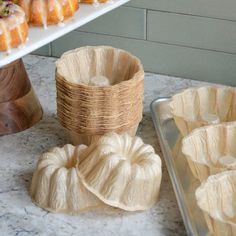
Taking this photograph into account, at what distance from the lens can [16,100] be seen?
1008 mm

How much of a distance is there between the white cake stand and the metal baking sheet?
19 cm

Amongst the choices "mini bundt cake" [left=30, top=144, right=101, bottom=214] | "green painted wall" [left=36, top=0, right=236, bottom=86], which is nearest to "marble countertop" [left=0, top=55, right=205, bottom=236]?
"mini bundt cake" [left=30, top=144, right=101, bottom=214]

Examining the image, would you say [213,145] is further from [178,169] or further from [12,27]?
[12,27]

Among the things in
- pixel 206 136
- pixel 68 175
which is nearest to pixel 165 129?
pixel 206 136

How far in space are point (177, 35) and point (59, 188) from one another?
435mm

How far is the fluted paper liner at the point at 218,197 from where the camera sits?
0.81 metres

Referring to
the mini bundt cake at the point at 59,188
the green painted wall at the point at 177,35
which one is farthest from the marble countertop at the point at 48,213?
the green painted wall at the point at 177,35

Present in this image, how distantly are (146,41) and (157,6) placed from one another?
7 cm

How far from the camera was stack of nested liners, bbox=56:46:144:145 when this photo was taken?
2.99 ft

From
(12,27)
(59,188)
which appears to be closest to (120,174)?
(59,188)

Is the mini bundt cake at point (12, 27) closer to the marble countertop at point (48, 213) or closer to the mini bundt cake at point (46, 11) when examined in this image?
the mini bundt cake at point (46, 11)

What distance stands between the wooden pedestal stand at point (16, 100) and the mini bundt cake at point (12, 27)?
0.44 feet

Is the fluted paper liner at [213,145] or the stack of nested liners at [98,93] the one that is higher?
the stack of nested liners at [98,93]

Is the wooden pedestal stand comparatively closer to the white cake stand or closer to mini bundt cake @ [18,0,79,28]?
the white cake stand
